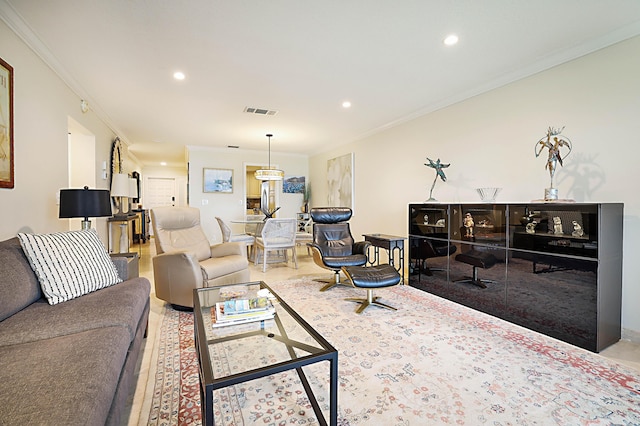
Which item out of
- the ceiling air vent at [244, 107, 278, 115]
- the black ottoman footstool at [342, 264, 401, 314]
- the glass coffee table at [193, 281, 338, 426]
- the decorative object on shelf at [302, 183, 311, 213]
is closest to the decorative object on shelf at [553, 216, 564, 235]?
the black ottoman footstool at [342, 264, 401, 314]

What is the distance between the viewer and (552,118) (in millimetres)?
Result: 2740

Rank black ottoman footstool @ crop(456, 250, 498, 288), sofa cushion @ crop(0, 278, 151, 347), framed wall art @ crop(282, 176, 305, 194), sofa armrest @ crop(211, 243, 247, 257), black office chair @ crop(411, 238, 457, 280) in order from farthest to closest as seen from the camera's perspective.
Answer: framed wall art @ crop(282, 176, 305, 194)
sofa armrest @ crop(211, 243, 247, 257)
black office chair @ crop(411, 238, 457, 280)
black ottoman footstool @ crop(456, 250, 498, 288)
sofa cushion @ crop(0, 278, 151, 347)

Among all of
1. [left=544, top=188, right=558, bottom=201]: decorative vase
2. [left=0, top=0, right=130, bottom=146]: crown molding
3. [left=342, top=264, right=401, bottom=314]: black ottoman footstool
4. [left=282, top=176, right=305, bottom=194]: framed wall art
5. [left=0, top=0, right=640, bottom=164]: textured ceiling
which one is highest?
[left=0, top=0, right=640, bottom=164]: textured ceiling

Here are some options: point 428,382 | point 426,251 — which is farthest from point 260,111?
point 428,382

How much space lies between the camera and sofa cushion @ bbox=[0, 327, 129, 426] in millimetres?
801

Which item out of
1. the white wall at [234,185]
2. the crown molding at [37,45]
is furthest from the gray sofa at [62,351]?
the white wall at [234,185]

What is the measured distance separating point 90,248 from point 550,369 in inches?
126

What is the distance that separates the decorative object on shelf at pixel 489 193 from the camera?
121 inches

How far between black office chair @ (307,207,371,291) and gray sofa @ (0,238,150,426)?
216cm

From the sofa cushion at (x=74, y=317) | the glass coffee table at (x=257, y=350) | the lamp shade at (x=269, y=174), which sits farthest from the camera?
the lamp shade at (x=269, y=174)

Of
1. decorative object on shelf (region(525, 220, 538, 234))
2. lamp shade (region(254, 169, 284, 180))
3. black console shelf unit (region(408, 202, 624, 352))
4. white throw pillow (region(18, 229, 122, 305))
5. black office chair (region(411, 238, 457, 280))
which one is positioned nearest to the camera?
white throw pillow (region(18, 229, 122, 305))

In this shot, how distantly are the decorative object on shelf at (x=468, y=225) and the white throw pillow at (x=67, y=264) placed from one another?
3243mm

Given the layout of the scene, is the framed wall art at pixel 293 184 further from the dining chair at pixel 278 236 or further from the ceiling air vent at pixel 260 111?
the ceiling air vent at pixel 260 111

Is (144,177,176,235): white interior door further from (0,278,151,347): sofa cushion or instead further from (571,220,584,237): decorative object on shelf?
(571,220,584,237): decorative object on shelf
